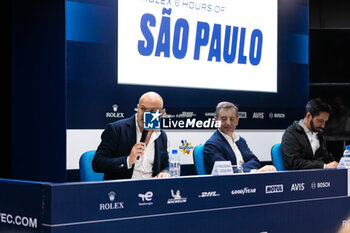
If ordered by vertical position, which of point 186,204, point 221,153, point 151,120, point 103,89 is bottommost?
point 186,204

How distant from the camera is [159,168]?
3.25 meters

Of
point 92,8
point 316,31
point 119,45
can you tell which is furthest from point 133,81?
point 316,31

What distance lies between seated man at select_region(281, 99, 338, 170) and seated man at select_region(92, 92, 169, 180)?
1.07 metres

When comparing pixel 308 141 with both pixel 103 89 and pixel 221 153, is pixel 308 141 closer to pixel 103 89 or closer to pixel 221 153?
pixel 221 153

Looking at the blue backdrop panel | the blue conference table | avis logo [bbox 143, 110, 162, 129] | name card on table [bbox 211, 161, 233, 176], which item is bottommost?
the blue conference table

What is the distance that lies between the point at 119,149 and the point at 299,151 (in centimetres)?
145

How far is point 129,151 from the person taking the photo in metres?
3.23

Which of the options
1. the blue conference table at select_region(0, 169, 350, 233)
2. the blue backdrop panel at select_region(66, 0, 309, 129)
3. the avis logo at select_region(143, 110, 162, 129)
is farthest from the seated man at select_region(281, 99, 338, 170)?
the avis logo at select_region(143, 110, 162, 129)

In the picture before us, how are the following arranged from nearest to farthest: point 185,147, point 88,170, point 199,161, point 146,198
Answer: point 146,198
point 88,170
point 199,161
point 185,147

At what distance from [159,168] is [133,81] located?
0.88 m

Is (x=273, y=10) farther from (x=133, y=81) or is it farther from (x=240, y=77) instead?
(x=133, y=81)

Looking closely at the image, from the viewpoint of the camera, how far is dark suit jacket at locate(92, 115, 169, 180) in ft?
10.2

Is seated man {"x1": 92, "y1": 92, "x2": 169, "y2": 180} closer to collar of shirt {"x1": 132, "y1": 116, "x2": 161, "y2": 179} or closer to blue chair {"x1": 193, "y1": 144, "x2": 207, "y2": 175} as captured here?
collar of shirt {"x1": 132, "y1": 116, "x2": 161, "y2": 179}

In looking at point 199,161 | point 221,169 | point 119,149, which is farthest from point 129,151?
point 221,169
